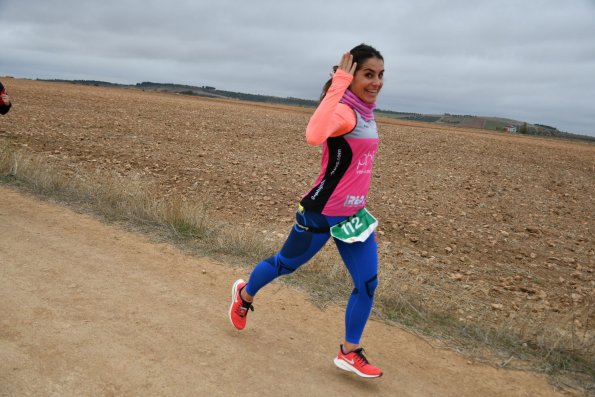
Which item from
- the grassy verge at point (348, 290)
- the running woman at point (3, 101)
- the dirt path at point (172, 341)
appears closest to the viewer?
the dirt path at point (172, 341)

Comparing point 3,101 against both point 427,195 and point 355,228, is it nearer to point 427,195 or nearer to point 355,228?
point 355,228

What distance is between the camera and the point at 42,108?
75.9 ft

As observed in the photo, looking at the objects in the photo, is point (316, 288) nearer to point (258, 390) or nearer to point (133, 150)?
point (258, 390)

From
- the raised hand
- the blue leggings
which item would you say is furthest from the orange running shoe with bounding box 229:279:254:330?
the raised hand

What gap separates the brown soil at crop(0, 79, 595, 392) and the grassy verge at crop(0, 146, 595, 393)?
20 cm

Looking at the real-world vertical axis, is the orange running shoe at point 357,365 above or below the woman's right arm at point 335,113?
below

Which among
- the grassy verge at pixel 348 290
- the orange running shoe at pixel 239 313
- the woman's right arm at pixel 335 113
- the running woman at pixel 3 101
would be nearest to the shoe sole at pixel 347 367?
the orange running shoe at pixel 239 313

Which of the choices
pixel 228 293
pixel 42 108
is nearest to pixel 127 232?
pixel 228 293

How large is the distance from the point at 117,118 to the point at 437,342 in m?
20.2

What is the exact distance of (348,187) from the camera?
3334mm

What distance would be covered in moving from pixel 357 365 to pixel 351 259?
0.75 meters

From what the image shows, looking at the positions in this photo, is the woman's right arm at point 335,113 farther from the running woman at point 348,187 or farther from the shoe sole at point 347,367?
the shoe sole at point 347,367

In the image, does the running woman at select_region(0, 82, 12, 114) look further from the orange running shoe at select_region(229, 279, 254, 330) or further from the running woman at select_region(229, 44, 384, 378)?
the running woman at select_region(229, 44, 384, 378)

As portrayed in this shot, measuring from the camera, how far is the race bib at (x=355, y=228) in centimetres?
332
